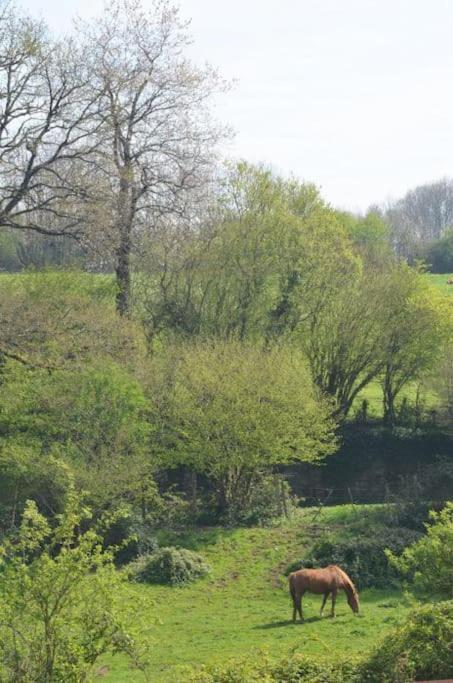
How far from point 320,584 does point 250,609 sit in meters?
2.71

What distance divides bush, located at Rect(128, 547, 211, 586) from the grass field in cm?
43

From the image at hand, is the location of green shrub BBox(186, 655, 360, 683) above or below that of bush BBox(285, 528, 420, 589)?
above

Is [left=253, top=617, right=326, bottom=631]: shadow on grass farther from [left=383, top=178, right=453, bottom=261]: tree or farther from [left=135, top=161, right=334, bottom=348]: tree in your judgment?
[left=383, top=178, right=453, bottom=261]: tree

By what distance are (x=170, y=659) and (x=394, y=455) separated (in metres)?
29.7

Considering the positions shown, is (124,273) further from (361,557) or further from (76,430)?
(361,557)

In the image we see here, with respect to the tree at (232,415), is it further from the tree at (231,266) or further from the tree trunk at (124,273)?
the tree at (231,266)

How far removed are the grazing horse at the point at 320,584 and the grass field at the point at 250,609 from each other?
464 millimetres

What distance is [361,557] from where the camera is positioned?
2675 cm

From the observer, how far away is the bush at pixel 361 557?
86.3 ft

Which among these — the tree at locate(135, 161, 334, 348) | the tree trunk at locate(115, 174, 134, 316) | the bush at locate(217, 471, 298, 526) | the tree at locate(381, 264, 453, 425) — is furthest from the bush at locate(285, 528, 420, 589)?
the tree at locate(381, 264, 453, 425)

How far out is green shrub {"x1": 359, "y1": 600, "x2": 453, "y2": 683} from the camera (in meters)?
12.3

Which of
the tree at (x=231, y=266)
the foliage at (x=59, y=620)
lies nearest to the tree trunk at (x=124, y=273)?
the tree at (x=231, y=266)

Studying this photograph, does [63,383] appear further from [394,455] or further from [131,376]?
[394,455]

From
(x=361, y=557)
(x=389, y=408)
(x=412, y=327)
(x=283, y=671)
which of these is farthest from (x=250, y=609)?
(x=389, y=408)
